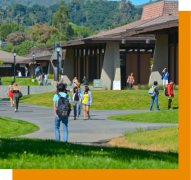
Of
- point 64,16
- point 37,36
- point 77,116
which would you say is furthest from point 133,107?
point 64,16

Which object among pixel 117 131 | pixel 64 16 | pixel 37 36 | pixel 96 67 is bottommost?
pixel 117 131

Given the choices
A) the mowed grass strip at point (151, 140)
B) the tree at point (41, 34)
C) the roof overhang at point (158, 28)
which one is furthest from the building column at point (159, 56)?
the tree at point (41, 34)

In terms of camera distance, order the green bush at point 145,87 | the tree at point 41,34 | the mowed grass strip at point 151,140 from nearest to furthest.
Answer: the mowed grass strip at point 151,140 → the green bush at point 145,87 → the tree at point 41,34

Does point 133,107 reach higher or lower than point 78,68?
lower

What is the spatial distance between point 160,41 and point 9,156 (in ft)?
96.4

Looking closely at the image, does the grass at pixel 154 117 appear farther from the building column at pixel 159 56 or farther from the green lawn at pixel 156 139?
the building column at pixel 159 56

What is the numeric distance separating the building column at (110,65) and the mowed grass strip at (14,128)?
77.9 ft

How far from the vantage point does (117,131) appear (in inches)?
609

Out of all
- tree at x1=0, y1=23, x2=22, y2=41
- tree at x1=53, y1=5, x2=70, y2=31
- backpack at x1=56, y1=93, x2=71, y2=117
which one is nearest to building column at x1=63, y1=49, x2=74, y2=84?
backpack at x1=56, y1=93, x2=71, y2=117

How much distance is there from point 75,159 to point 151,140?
512 centimetres

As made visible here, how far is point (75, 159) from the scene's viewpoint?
26.3ft

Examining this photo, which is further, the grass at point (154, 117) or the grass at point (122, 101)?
the grass at point (122, 101)

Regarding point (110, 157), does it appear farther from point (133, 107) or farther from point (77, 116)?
point (133, 107)

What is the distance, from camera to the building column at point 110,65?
3988 centimetres
